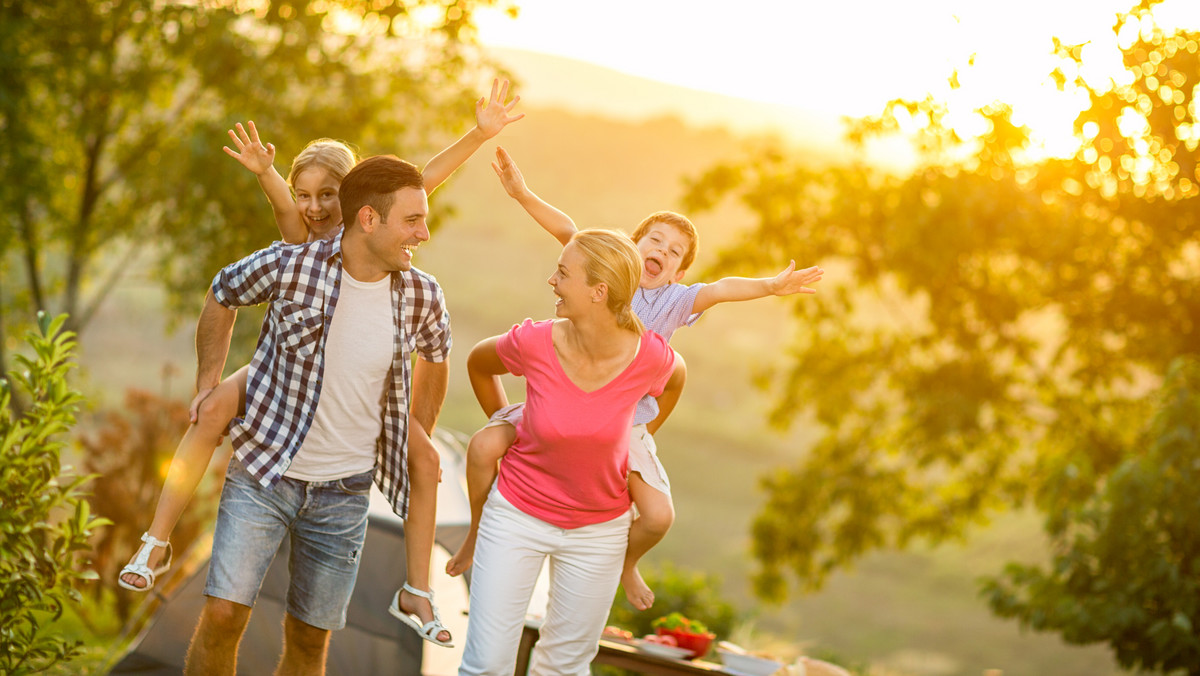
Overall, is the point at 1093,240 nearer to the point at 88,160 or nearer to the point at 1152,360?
the point at 1152,360

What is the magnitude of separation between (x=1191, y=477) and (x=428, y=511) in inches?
175

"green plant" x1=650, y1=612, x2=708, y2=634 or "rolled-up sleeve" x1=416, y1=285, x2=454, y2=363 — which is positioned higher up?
"rolled-up sleeve" x1=416, y1=285, x2=454, y2=363

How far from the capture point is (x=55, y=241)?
9805 mm

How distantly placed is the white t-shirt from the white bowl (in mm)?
2173

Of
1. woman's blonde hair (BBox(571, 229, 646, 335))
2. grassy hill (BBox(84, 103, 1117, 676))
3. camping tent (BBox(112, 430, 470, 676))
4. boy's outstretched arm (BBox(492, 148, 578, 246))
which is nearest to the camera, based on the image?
woman's blonde hair (BBox(571, 229, 646, 335))

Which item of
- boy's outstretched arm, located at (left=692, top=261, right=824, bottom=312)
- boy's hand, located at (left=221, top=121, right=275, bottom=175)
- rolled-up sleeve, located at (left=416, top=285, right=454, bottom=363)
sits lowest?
rolled-up sleeve, located at (left=416, top=285, right=454, bottom=363)

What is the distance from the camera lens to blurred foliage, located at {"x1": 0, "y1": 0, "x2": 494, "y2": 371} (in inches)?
324

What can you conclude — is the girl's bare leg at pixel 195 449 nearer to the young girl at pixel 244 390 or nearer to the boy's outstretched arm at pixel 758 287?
the young girl at pixel 244 390

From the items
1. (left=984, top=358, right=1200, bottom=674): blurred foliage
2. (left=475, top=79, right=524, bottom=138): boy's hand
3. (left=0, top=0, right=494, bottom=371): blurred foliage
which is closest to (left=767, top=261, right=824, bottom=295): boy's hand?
(left=475, top=79, right=524, bottom=138): boy's hand

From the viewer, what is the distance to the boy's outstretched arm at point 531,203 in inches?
123

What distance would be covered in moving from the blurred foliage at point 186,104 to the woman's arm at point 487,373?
5.33m

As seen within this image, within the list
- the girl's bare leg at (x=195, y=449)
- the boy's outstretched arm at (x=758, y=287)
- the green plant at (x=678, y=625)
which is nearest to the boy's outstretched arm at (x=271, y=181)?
the girl's bare leg at (x=195, y=449)

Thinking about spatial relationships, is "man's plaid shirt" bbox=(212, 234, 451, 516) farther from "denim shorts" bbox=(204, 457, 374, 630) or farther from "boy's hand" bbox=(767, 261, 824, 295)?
"boy's hand" bbox=(767, 261, 824, 295)

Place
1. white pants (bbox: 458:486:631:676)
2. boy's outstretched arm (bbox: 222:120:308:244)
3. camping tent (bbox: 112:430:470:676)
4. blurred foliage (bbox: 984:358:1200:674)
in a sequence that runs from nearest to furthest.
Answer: white pants (bbox: 458:486:631:676)
boy's outstretched arm (bbox: 222:120:308:244)
camping tent (bbox: 112:430:470:676)
blurred foliage (bbox: 984:358:1200:674)
